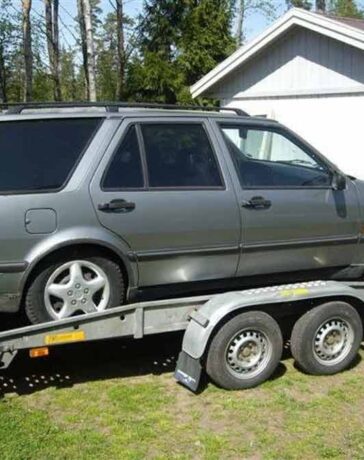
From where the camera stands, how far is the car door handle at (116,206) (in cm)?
429

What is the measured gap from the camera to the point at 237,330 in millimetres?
4449

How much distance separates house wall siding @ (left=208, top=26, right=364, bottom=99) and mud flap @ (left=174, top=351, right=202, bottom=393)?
830 cm

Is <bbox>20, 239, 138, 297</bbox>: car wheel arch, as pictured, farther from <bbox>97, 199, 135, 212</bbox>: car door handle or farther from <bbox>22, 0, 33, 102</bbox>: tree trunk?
<bbox>22, 0, 33, 102</bbox>: tree trunk

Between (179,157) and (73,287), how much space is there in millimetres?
1275

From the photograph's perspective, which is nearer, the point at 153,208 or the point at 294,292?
the point at 153,208

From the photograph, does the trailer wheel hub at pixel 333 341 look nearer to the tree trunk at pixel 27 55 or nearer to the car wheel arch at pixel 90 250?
the car wheel arch at pixel 90 250

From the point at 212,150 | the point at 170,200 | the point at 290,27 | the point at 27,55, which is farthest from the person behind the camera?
the point at 27,55

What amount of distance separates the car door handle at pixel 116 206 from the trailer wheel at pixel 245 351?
3.55ft

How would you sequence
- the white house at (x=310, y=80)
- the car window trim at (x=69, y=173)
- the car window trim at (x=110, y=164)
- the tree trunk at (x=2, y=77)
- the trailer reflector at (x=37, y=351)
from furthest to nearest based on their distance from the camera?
the tree trunk at (x=2, y=77) → the white house at (x=310, y=80) → the car window trim at (x=110, y=164) → the trailer reflector at (x=37, y=351) → the car window trim at (x=69, y=173)

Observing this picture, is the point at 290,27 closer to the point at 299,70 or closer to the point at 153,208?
the point at 299,70

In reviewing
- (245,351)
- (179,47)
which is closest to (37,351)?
(245,351)

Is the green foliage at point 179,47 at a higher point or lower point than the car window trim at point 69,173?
higher

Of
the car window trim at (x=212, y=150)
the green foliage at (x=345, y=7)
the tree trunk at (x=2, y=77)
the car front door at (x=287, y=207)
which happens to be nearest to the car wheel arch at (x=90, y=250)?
the car window trim at (x=212, y=150)

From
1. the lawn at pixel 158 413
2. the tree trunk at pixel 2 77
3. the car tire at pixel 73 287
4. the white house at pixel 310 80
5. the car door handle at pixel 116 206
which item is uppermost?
the tree trunk at pixel 2 77
